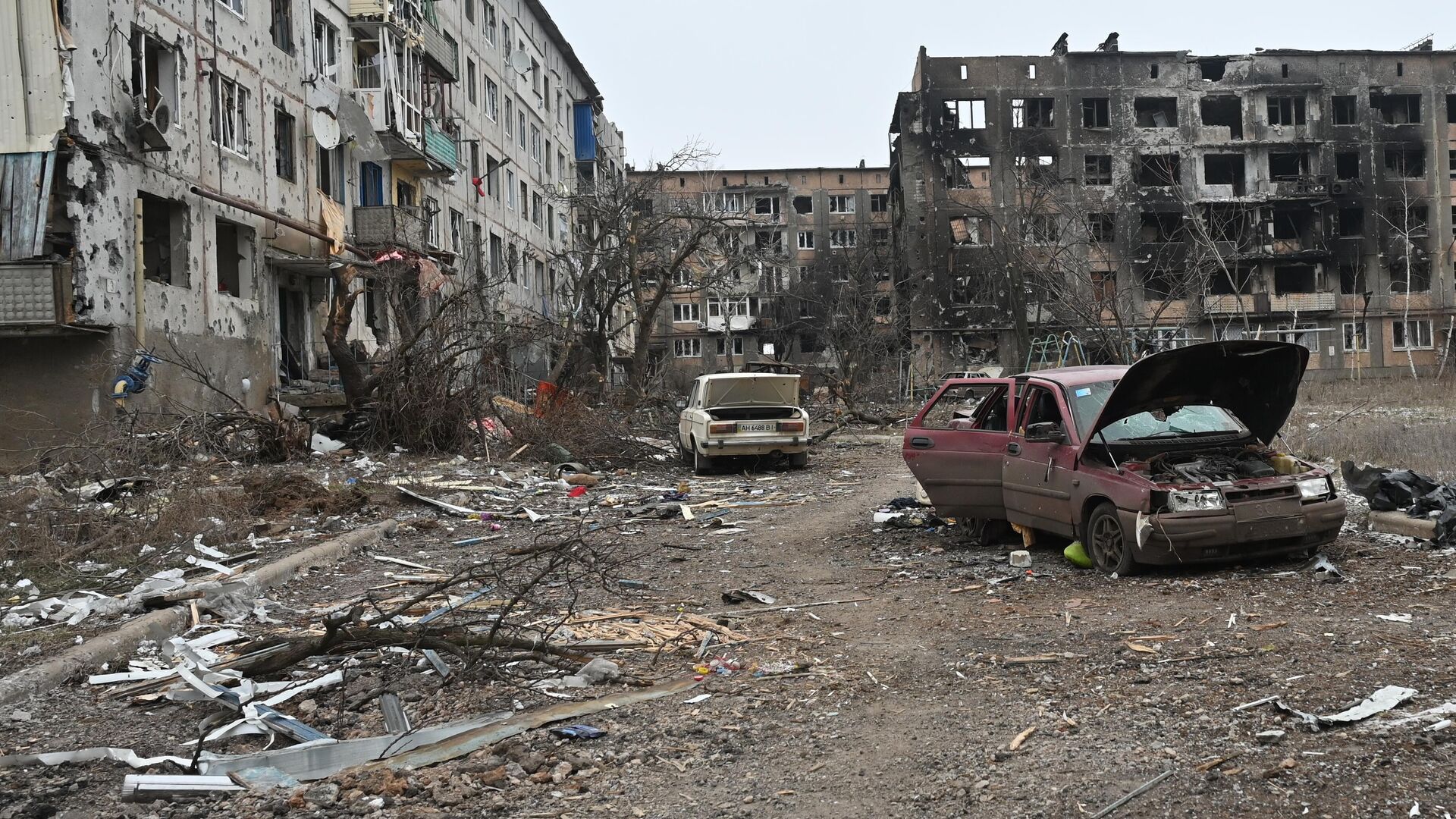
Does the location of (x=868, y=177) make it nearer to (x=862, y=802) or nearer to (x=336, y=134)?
(x=336, y=134)

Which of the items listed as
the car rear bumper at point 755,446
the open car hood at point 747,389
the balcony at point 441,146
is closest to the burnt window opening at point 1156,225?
the balcony at point 441,146

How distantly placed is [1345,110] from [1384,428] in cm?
4587

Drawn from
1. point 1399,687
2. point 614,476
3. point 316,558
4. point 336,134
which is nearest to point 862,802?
point 1399,687

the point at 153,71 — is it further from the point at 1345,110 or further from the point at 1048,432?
the point at 1345,110

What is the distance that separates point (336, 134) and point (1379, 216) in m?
54.1

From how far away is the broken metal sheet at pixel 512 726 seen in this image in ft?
14.7

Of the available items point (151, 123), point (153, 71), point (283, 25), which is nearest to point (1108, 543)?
point (151, 123)

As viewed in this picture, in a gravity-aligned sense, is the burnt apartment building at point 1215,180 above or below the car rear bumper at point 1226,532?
above

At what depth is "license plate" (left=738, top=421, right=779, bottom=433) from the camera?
18016 millimetres

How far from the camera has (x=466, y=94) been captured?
1578 inches

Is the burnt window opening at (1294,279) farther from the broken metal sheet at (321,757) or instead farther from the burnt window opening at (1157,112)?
the broken metal sheet at (321,757)

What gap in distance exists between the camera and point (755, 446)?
1812 centimetres

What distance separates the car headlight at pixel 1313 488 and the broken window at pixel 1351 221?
→ 57.8 meters

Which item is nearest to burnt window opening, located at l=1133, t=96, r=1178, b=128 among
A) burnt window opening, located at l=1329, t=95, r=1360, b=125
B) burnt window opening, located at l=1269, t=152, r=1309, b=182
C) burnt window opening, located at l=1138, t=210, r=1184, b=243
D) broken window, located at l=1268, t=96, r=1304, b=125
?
burnt window opening, located at l=1138, t=210, r=1184, b=243
